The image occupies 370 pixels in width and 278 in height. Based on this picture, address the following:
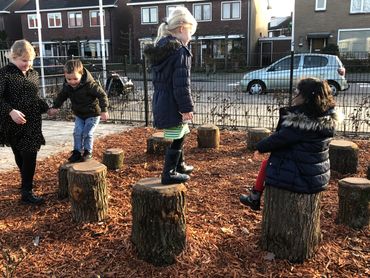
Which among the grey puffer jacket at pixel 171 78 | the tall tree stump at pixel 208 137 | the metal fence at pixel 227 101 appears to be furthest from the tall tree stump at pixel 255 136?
the grey puffer jacket at pixel 171 78

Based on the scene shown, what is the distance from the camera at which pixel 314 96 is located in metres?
3.20

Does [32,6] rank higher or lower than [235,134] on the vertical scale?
higher

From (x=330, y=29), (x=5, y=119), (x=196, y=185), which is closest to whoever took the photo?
(x=5, y=119)

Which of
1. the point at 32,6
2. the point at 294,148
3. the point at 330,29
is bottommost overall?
the point at 294,148

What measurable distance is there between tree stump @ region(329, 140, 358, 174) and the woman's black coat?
3787 mm

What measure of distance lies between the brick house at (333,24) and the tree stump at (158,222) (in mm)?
30177

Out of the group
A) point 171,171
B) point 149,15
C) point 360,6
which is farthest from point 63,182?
point 149,15

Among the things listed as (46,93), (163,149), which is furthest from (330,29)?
(163,149)

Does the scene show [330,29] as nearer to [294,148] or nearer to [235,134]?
[235,134]

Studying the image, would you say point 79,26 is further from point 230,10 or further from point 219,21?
point 230,10

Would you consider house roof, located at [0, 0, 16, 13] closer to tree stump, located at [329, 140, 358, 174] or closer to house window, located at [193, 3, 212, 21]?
house window, located at [193, 3, 212, 21]

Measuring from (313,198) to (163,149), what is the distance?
11.9 feet

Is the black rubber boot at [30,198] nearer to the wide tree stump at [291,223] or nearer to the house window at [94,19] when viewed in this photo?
the wide tree stump at [291,223]

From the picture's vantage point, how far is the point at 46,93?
1250 centimetres
